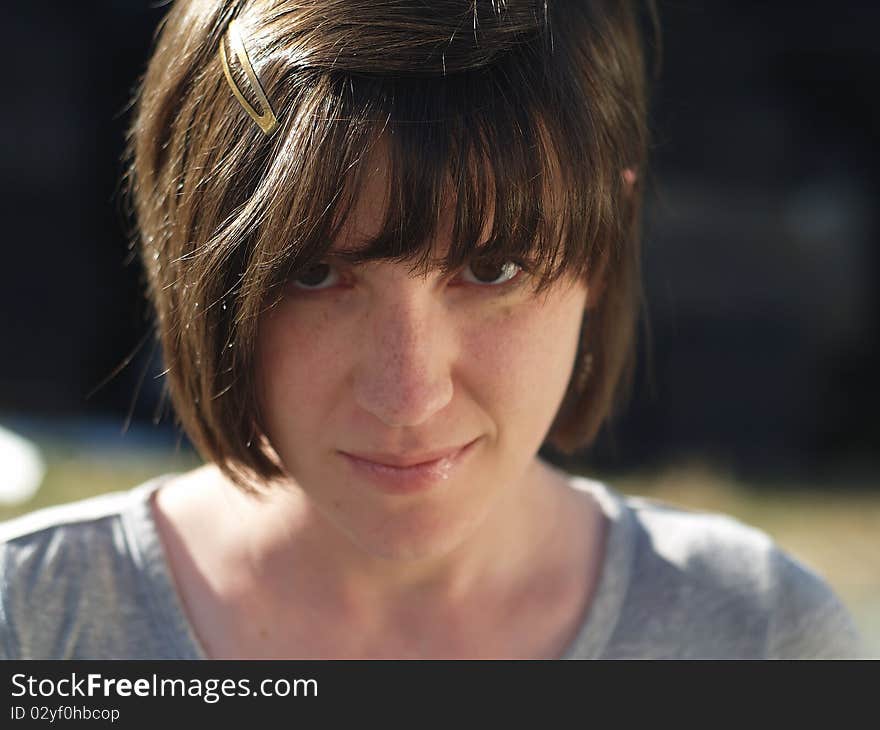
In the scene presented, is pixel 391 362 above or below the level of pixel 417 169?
below

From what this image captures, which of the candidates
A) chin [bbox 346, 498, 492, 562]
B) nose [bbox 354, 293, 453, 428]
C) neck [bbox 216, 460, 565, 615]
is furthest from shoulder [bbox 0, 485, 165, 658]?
nose [bbox 354, 293, 453, 428]

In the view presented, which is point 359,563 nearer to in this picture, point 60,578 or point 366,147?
point 60,578

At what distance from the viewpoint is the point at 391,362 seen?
3.76 feet

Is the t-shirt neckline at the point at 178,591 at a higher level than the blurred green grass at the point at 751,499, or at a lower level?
higher

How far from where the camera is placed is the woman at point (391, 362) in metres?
1.11

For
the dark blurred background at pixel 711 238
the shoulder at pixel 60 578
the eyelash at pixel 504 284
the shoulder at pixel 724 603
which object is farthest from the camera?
the dark blurred background at pixel 711 238

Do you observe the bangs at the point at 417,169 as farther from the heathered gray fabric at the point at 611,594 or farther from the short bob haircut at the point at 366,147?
the heathered gray fabric at the point at 611,594

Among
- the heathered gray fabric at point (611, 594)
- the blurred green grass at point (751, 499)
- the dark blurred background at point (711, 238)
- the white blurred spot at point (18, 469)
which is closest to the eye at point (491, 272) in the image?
the heathered gray fabric at point (611, 594)

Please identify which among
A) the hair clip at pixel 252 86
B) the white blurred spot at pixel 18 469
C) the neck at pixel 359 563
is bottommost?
the white blurred spot at pixel 18 469

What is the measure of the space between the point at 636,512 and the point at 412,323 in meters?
0.65

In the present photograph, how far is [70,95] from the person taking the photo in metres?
4.08

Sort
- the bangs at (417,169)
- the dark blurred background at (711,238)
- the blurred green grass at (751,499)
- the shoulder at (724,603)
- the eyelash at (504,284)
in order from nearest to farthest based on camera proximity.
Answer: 1. the bangs at (417,169)
2. the eyelash at (504,284)
3. the shoulder at (724,603)
4. the blurred green grass at (751,499)
5. the dark blurred background at (711,238)

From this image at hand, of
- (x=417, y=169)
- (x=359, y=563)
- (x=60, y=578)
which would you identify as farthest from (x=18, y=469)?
(x=417, y=169)

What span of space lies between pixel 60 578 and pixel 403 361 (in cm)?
61
